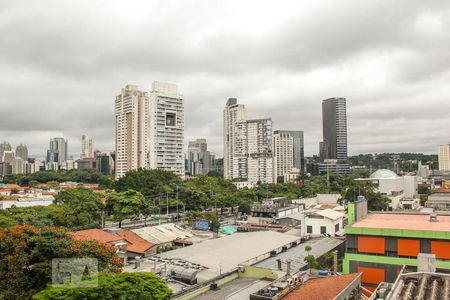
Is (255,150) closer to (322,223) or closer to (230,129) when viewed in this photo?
(230,129)

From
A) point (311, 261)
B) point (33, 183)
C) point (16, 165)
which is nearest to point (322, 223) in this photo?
point (311, 261)

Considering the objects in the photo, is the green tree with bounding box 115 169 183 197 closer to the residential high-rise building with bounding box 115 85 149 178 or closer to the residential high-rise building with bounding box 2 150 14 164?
the residential high-rise building with bounding box 115 85 149 178

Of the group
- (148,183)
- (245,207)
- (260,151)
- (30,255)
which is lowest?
(245,207)

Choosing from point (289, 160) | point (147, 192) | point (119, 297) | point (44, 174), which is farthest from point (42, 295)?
point (289, 160)

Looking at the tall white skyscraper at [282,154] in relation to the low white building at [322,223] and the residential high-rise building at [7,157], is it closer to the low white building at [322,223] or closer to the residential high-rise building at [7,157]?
the low white building at [322,223]

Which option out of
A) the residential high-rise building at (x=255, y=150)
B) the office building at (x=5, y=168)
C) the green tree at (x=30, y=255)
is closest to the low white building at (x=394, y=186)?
the residential high-rise building at (x=255, y=150)

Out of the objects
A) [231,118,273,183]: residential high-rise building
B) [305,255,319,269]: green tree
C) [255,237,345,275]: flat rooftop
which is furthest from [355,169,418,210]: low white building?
[231,118,273,183]: residential high-rise building
